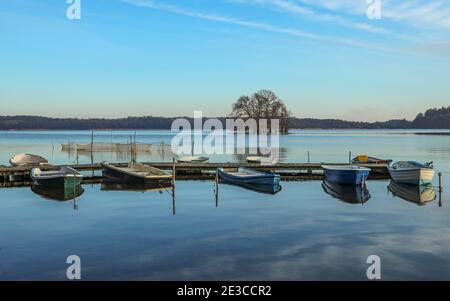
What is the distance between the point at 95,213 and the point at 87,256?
8567mm

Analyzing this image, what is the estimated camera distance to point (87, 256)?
15633 millimetres

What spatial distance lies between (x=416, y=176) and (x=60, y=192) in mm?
24804

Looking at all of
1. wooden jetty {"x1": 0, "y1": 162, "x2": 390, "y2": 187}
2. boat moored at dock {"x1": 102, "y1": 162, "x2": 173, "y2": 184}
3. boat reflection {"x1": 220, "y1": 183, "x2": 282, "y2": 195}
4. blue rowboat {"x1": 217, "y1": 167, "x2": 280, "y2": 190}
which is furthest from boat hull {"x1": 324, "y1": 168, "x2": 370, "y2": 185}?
boat moored at dock {"x1": 102, "y1": 162, "x2": 173, "y2": 184}

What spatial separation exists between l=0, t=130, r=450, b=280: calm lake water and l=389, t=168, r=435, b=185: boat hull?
3.66 m

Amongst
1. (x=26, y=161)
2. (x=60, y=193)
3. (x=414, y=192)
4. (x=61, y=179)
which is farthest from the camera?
(x=26, y=161)

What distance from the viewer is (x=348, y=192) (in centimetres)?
3147

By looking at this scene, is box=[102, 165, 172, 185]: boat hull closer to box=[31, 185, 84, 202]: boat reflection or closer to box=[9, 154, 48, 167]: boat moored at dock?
box=[31, 185, 84, 202]: boat reflection

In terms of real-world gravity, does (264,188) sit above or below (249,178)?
below

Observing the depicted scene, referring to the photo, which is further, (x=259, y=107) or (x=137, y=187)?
(x=259, y=107)

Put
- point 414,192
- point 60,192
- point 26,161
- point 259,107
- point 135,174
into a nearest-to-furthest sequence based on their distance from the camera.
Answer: point 60,192
point 414,192
point 135,174
point 26,161
point 259,107

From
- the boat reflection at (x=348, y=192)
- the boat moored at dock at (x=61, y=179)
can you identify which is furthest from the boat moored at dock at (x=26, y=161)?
the boat reflection at (x=348, y=192)

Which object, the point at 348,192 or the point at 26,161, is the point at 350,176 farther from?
the point at 26,161

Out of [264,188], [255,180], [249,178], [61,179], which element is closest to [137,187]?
[61,179]
